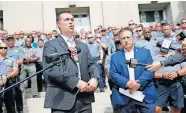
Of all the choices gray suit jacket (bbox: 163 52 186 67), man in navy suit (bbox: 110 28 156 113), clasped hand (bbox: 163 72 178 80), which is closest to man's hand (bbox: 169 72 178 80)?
clasped hand (bbox: 163 72 178 80)

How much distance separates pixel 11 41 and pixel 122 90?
4.34m

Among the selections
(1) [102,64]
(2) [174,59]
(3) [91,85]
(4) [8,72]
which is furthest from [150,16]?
(3) [91,85]

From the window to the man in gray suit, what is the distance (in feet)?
42.4

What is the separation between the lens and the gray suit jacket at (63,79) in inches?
121

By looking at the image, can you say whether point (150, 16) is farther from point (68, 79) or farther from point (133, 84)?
point (68, 79)

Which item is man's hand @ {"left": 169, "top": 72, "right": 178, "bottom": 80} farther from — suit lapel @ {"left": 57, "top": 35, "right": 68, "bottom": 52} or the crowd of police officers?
suit lapel @ {"left": 57, "top": 35, "right": 68, "bottom": 52}

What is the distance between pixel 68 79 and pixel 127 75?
1224 millimetres

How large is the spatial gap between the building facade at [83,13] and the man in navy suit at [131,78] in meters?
10.6

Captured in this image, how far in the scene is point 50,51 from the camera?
127 inches

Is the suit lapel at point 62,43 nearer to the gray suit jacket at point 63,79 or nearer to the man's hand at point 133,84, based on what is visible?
the gray suit jacket at point 63,79

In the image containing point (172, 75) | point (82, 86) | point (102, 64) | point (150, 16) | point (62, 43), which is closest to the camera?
point (82, 86)

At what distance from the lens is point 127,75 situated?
13.4ft

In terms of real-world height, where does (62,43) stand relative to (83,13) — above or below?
below

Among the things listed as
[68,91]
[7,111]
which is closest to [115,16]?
[7,111]
